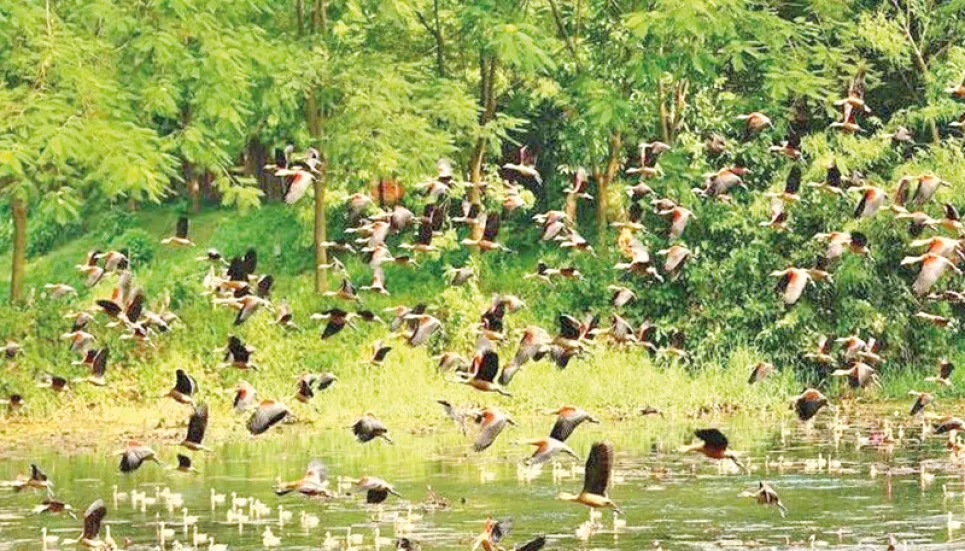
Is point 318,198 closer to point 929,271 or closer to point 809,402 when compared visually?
point 809,402

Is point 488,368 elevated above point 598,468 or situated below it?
above

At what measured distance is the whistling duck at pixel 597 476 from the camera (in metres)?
17.7

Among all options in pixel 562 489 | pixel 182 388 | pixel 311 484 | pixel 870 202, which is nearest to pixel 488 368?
pixel 311 484

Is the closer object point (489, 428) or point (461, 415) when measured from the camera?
point (489, 428)

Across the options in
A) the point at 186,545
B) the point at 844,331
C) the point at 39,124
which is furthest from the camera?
the point at 844,331

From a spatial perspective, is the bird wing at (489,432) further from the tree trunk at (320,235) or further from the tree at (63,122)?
the tree trunk at (320,235)

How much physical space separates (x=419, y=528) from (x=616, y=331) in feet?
26.7

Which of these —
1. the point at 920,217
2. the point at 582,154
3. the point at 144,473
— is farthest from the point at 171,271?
the point at 920,217

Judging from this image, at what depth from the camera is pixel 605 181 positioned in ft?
146

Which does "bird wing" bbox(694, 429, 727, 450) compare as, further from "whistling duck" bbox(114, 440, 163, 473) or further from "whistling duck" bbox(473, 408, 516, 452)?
"whistling duck" bbox(114, 440, 163, 473)

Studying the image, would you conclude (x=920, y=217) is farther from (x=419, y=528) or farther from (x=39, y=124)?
(x=39, y=124)

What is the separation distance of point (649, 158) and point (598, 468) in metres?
17.3

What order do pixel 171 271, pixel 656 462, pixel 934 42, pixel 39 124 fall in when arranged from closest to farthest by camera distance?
pixel 656 462 → pixel 39 124 → pixel 934 42 → pixel 171 271

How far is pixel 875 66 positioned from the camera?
1667 inches
